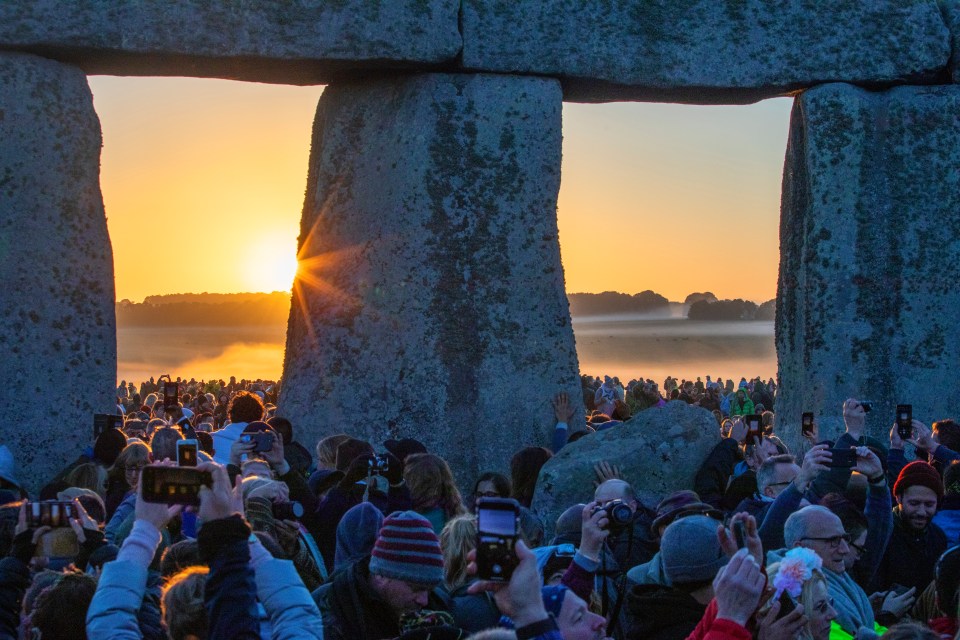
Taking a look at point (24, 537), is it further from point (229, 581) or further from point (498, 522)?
point (498, 522)

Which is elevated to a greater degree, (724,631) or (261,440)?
(261,440)

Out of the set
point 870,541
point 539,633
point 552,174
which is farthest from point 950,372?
point 539,633

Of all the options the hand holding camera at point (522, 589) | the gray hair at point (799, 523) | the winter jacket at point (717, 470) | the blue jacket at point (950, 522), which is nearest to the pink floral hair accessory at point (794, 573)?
the gray hair at point (799, 523)

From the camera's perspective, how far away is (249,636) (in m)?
3.98

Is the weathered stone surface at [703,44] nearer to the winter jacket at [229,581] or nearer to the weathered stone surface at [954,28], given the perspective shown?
the weathered stone surface at [954,28]

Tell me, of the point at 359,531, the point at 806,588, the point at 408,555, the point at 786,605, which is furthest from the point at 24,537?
the point at 806,588

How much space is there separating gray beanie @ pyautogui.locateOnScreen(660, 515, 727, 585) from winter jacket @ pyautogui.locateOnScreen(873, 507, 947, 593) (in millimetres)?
1998

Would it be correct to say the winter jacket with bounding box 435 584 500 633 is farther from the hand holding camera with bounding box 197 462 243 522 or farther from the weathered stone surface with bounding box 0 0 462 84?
the weathered stone surface with bounding box 0 0 462 84

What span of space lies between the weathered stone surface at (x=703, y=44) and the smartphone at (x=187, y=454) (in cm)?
693

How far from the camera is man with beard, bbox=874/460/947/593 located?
654 centimetres

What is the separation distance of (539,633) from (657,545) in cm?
242

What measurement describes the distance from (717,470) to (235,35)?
457 cm

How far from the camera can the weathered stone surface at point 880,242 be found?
11.6 metres

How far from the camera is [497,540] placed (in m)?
3.71
